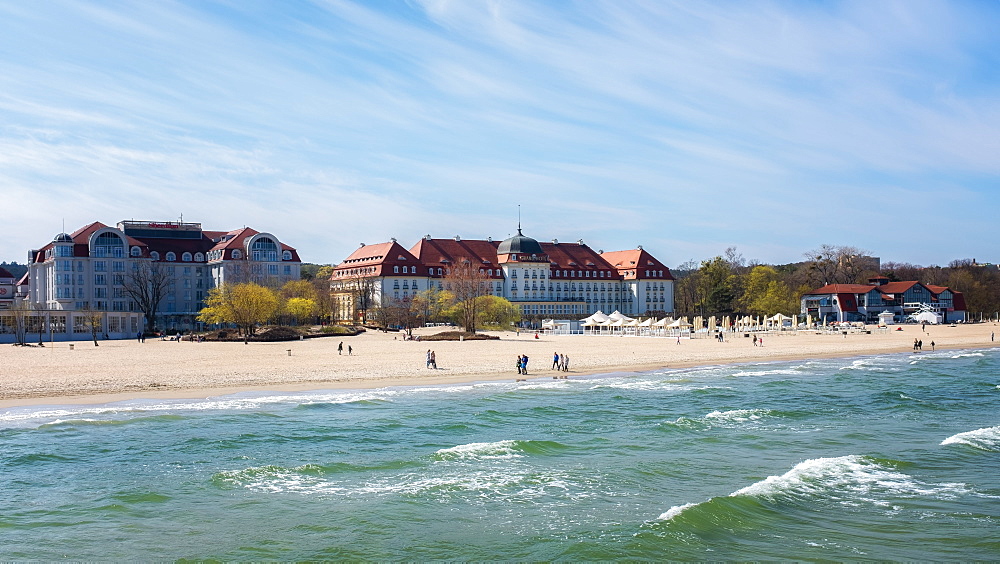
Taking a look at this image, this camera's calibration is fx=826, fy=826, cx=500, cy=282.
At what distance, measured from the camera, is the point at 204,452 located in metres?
20.6

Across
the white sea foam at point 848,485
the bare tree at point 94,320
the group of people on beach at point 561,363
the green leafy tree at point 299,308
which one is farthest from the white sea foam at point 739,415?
the bare tree at point 94,320

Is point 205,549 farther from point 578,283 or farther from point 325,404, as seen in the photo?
point 578,283

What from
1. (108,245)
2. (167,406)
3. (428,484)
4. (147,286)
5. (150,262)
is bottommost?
(428,484)

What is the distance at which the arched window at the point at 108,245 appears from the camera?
89.8m

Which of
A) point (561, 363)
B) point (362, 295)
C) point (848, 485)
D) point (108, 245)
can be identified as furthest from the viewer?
point (362, 295)

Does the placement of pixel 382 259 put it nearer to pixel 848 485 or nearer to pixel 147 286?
pixel 147 286

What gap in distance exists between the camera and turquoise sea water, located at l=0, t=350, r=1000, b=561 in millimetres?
Result: 13742

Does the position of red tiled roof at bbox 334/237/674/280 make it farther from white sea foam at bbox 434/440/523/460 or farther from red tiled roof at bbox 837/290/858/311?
white sea foam at bbox 434/440/523/460

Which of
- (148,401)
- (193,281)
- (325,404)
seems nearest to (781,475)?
(325,404)

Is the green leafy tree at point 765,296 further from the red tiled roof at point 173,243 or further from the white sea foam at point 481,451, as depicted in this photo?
the white sea foam at point 481,451

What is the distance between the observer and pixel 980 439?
2230 centimetres

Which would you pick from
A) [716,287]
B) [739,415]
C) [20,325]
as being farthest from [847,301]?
[20,325]

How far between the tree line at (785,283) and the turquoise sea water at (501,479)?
244ft

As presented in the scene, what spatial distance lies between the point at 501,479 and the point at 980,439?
44.7 feet
